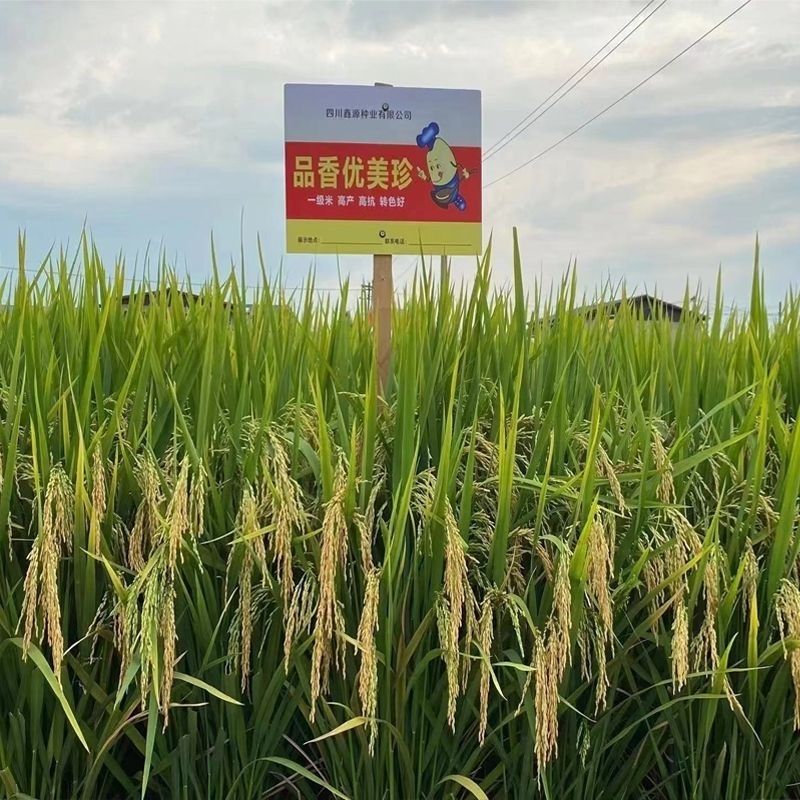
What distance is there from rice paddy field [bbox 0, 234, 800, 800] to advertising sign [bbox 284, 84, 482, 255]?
2.55 feet

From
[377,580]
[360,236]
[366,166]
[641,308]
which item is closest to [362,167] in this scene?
[366,166]

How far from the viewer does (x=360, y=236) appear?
8.85 ft

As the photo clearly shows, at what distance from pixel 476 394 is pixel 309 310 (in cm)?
59

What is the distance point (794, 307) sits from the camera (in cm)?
279

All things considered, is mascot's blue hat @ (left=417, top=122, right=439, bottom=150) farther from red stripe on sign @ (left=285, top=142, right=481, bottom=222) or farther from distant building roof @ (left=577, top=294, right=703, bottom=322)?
distant building roof @ (left=577, top=294, right=703, bottom=322)

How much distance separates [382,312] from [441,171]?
30.2 inches

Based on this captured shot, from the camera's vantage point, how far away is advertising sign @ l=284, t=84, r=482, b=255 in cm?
268

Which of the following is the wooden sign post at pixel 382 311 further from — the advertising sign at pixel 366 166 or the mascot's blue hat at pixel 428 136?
the mascot's blue hat at pixel 428 136

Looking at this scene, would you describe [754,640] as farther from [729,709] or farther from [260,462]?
[260,462]

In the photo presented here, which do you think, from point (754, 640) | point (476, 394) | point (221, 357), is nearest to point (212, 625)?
point (221, 357)

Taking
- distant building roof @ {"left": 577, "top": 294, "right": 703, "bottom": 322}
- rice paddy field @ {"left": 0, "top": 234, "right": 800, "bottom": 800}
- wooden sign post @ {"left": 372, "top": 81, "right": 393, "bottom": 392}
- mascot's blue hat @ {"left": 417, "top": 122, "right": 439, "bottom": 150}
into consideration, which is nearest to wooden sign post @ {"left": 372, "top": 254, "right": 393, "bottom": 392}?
wooden sign post @ {"left": 372, "top": 81, "right": 393, "bottom": 392}

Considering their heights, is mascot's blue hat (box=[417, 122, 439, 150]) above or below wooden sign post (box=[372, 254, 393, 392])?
above

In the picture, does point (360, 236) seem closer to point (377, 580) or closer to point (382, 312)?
point (382, 312)

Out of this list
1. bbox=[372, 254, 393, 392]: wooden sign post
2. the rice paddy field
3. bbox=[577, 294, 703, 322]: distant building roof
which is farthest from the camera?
bbox=[577, 294, 703, 322]: distant building roof
